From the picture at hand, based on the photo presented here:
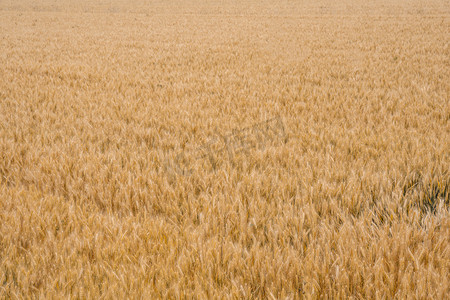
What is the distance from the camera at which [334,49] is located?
898cm

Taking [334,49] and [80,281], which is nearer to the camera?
[80,281]

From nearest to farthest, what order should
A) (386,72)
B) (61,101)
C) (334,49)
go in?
(61,101) → (386,72) → (334,49)

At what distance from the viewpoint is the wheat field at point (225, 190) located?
1.29m

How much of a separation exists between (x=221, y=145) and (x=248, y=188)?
807mm

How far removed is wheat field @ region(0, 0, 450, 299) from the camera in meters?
1.29

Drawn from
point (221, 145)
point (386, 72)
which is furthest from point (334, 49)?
point (221, 145)

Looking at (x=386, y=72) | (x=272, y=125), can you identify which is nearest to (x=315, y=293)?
(x=272, y=125)

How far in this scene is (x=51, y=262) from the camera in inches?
55.1

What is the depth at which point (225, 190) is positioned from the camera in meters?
2.05

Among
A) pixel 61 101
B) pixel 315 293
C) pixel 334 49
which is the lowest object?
pixel 315 293

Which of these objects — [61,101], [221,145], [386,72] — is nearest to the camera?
[221,145]

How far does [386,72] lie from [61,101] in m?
5.74

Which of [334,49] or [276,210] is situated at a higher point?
[334,49]

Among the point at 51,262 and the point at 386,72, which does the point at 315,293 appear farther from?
the point at 386,72
